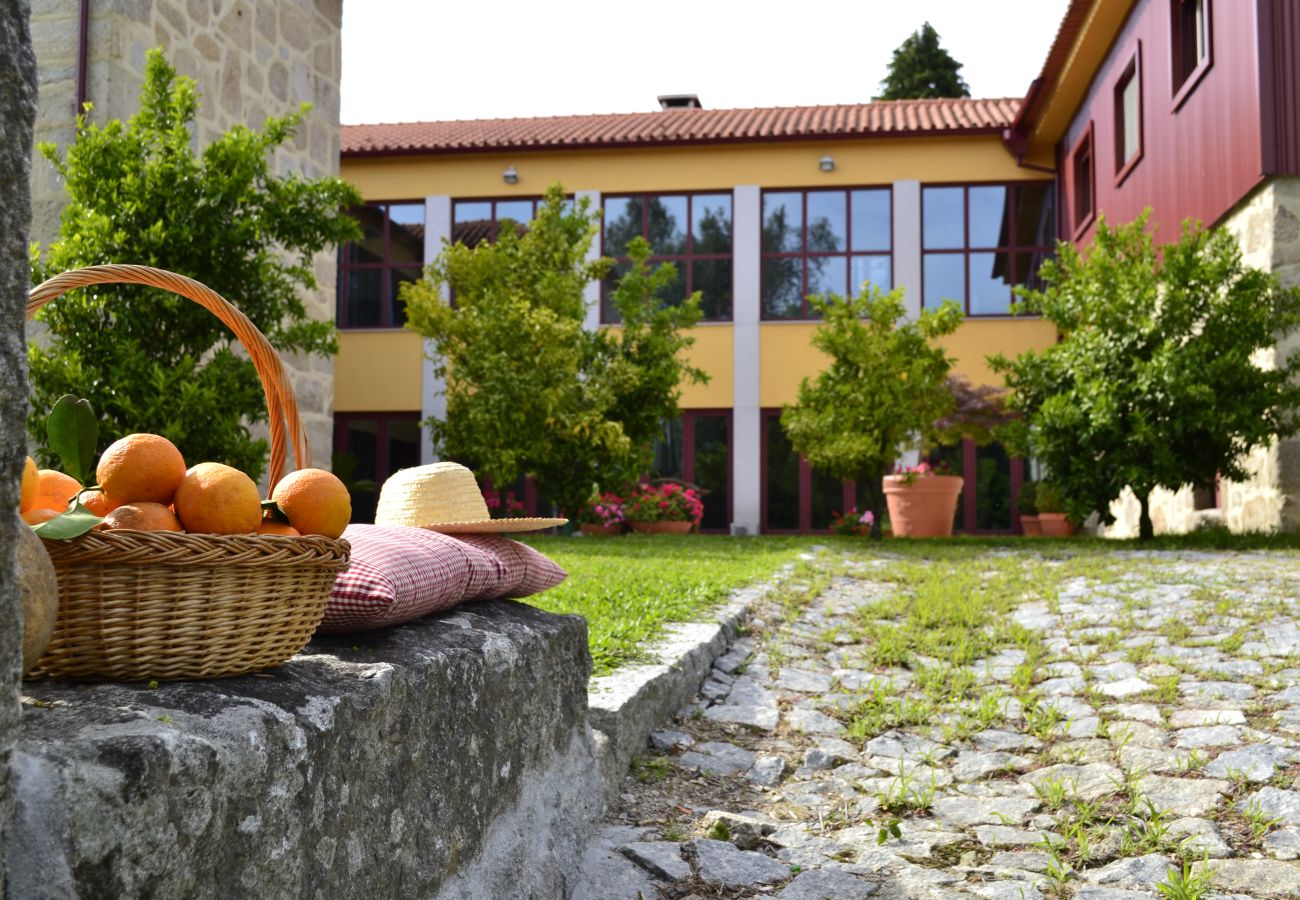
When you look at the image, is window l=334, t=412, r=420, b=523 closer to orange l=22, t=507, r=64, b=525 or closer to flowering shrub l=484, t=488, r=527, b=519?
flowering shrub l=484, t=488, r=527, b=519

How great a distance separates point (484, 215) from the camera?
17.3m

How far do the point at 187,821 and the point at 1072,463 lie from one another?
9.14 m

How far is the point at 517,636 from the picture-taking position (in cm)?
253

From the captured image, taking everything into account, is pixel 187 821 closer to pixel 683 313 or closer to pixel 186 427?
pixel 186 427

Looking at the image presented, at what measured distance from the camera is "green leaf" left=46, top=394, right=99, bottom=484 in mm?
1526

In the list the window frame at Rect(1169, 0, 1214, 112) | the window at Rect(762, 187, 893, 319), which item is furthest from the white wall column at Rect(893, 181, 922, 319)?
the window frame at Rect(1169, 0, 1214, 112)

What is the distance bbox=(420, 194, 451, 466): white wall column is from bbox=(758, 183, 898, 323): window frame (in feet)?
15.0

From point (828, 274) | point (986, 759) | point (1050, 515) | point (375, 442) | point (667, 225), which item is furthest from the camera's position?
point (375, 442)

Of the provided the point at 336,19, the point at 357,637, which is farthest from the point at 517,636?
the point at 336,19

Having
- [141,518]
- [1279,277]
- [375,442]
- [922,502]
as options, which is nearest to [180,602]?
[141,518]

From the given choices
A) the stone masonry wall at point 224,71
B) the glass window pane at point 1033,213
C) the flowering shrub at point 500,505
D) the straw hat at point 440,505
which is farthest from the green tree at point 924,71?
the straw hat at point 440,505

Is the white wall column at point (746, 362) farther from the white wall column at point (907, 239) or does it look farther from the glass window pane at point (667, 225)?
the white wall column at point (907, 239)

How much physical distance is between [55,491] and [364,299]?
16.5 m

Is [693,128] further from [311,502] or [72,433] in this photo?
[72,433]
